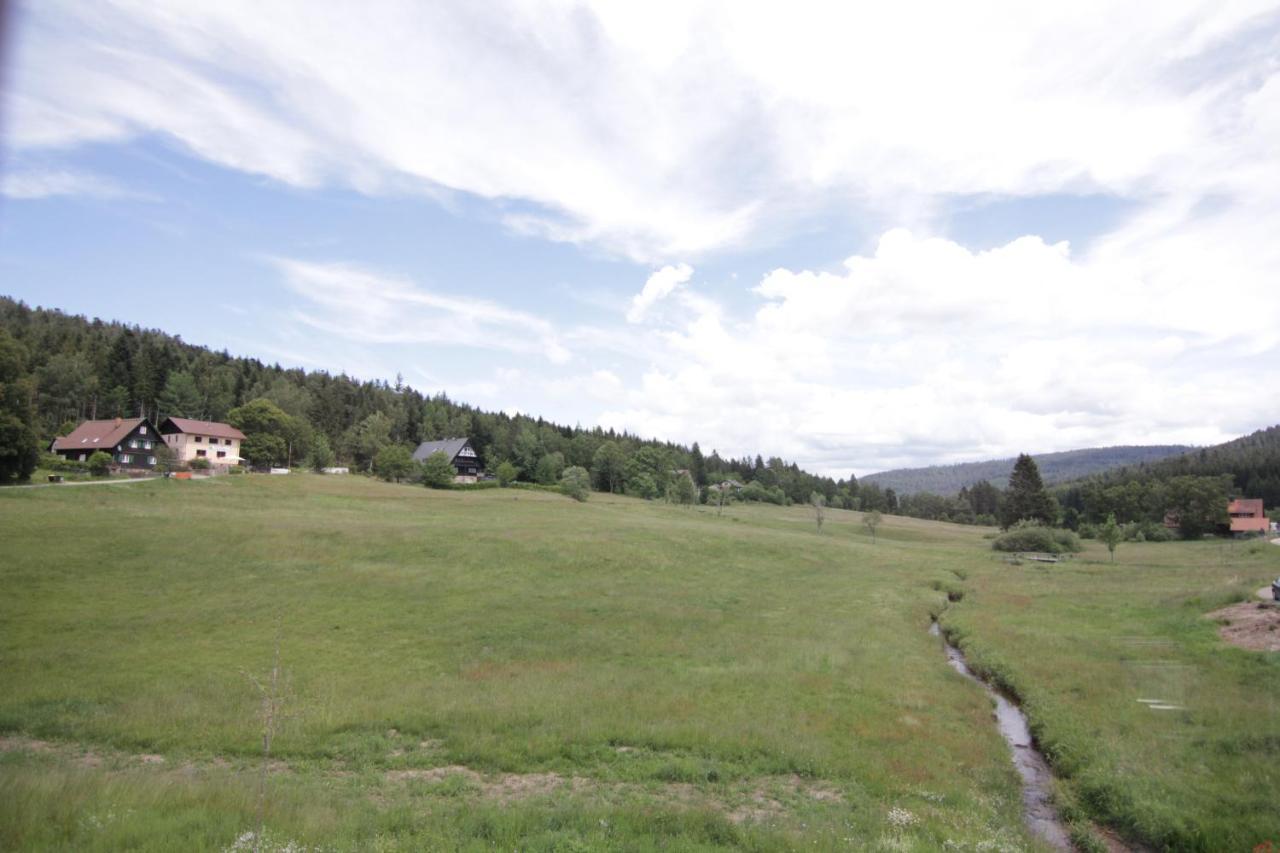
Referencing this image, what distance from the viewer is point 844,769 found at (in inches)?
598

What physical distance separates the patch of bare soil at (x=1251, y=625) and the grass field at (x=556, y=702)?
824 mm

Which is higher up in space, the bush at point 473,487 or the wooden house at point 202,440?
the wooden house at point 202,440

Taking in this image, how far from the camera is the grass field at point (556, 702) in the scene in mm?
11102

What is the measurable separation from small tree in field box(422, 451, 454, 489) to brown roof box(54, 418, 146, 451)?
126 ft

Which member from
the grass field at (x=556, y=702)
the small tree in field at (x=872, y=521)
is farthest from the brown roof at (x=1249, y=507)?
the grass field at (x=556, y=702)

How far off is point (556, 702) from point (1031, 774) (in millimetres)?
13158

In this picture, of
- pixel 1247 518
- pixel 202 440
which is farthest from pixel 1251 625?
pixel 1247 518

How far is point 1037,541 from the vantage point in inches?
3332

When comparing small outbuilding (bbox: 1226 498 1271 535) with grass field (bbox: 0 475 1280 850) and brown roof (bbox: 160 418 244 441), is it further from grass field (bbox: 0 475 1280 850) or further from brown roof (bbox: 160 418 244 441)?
brown roof (bbox: 160 418 244 441)

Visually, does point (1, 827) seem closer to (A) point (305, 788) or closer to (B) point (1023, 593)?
(A) point (305, 788)

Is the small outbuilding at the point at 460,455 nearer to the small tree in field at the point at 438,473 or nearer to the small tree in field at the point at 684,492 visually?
the small tree in field at the point at 438,473

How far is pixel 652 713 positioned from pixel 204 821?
11.6 metres

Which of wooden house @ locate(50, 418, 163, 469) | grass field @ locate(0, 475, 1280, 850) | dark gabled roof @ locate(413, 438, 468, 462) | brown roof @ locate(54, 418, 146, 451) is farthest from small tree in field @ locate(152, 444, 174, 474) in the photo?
dark gabled roof @ locate(413, 438, 468, 462)

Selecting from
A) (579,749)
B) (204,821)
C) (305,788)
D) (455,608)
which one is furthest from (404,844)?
(455,608)
